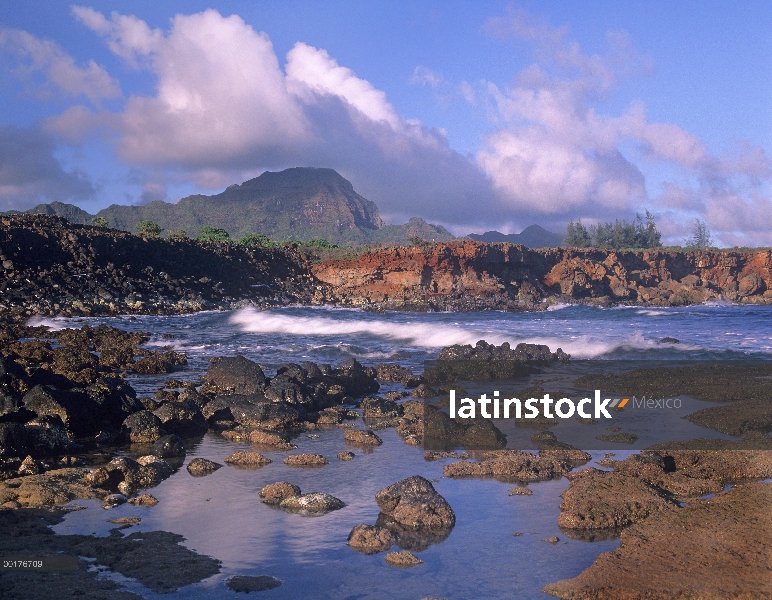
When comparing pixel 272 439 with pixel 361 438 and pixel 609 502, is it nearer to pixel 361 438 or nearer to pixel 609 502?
pixel 361 438

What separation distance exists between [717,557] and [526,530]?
166 cm

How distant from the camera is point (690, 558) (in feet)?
17.3

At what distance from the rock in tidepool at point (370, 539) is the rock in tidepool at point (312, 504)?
0.79 m

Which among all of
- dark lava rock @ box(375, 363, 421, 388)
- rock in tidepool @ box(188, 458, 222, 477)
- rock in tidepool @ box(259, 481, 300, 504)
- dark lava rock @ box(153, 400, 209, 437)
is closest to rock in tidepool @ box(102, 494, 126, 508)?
rock in tidepool @ box(188, 458, 222, 477)

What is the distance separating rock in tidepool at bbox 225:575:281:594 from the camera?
492 centimetres

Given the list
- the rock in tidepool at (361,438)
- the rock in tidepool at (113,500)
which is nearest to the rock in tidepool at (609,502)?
the rock in tidepool at (361,438)

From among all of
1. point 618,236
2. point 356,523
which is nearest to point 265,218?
point 618,236

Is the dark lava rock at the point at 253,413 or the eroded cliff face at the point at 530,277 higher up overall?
the eroded cliff face at the point at 530,277

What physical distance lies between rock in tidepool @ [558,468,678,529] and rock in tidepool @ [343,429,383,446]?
337 centimetres

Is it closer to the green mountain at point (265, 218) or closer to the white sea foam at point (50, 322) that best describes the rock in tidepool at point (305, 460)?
the white sea foam at point (50, 322)

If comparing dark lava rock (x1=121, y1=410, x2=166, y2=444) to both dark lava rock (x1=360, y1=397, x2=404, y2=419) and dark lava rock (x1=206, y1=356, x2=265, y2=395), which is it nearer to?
dark lava rock (x1=206, y1=356, x2=265, y2=395)

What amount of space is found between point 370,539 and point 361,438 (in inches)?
158

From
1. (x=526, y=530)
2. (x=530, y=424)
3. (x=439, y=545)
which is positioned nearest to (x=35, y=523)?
(x=439, y=545)

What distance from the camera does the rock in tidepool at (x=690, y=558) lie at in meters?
4.74
